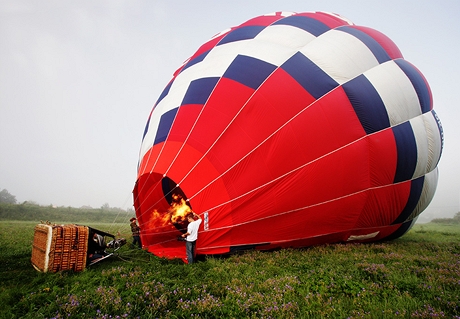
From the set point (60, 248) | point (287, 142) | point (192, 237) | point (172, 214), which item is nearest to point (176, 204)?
point (172, 214)

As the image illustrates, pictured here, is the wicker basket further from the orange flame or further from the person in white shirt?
the orange flame

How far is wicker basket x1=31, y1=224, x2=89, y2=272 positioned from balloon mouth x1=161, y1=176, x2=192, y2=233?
2316 millimetres

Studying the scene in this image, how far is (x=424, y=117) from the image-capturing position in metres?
6.84

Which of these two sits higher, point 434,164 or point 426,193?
point 434,164

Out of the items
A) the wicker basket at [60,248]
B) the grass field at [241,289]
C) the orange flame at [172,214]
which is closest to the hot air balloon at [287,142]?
the orange flame at [172,214]

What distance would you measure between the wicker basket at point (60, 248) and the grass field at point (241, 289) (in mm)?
170

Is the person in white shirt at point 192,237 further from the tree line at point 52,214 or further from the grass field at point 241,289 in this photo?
the tree line at point 52,214

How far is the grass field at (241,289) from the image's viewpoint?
283cm

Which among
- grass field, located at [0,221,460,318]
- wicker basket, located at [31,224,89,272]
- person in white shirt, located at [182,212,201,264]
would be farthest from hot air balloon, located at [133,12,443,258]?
wicker basket, located at [31,224,89,272]

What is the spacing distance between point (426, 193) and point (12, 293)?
893cm

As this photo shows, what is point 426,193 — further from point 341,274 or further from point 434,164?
point 341,274

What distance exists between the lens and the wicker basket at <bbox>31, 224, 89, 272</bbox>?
13.4ft

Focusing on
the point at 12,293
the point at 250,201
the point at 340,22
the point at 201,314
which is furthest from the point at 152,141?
the point at 340,22

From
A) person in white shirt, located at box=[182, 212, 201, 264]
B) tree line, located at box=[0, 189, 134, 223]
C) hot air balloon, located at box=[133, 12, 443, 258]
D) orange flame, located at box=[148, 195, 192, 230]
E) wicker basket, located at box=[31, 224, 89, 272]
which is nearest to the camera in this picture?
wicker basket, located at box=[31, 224, 89, 272]
